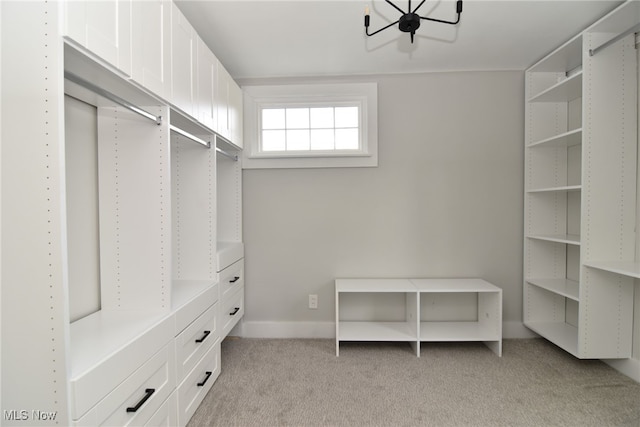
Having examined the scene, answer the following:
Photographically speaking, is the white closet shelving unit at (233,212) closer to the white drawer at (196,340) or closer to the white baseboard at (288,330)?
the white baseboard at (288,330)

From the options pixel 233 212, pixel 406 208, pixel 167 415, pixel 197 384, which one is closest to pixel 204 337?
pixel 197 384

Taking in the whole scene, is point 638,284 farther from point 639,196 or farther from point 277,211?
point 277,211

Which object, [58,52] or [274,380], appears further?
[274,380]

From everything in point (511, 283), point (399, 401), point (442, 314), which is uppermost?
point (511, 283)

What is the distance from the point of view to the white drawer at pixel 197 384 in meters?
1.58

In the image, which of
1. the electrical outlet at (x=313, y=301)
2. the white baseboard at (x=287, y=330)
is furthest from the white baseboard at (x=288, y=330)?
the electrical outlet at (x=313, y=301)

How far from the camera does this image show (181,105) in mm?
1581

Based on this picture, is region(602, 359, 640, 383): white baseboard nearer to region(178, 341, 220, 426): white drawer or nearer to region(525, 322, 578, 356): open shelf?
region(525, 322, 578, 356): open shelf

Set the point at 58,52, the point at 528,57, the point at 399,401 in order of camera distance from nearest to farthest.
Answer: the point at 58,52, the point at 399,401, the point at 528,57

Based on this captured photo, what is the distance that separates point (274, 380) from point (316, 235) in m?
1.20

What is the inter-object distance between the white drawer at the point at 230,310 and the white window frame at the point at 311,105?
3.70 ft

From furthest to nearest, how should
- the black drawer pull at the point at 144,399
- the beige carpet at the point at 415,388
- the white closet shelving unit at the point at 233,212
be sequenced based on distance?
1. the white closet shelving unit at the point at 233,212
2. the beige carpet at the point at 415,388
3. the black drawer pull at the point at 144,399

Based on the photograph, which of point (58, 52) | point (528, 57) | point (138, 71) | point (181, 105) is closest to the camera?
point (58, 52)

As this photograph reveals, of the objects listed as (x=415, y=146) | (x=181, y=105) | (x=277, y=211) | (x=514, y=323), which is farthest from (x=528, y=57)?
(x=181, y=105)
